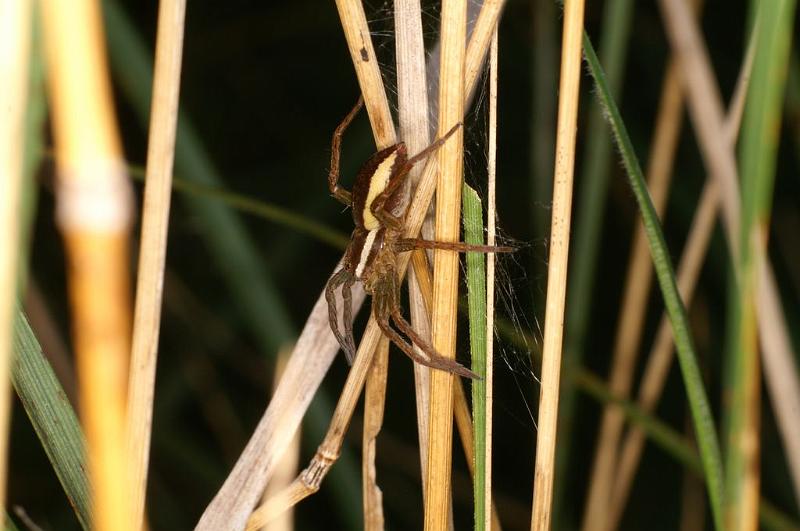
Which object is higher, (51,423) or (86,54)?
(86,54)

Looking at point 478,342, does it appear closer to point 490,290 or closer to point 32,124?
point 490,290

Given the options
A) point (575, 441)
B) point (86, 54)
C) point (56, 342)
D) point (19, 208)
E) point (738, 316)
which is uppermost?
point (86, 54)

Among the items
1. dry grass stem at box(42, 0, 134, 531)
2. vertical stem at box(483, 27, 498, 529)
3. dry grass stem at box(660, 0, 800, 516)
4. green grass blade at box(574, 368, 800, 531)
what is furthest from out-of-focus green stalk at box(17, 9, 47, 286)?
green grass blade at box(574, 368, 800, 531)

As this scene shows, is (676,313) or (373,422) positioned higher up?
(676,313)

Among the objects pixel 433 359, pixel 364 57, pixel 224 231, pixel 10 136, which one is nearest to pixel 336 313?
pixel 433 359

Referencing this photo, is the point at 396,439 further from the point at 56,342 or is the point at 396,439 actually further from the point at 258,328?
the point at 56,342

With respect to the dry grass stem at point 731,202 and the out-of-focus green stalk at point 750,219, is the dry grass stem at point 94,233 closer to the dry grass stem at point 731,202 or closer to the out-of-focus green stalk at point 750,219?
the out-of-focus green stalk at point 750,219

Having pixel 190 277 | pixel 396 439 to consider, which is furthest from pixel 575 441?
pixel 190 277
